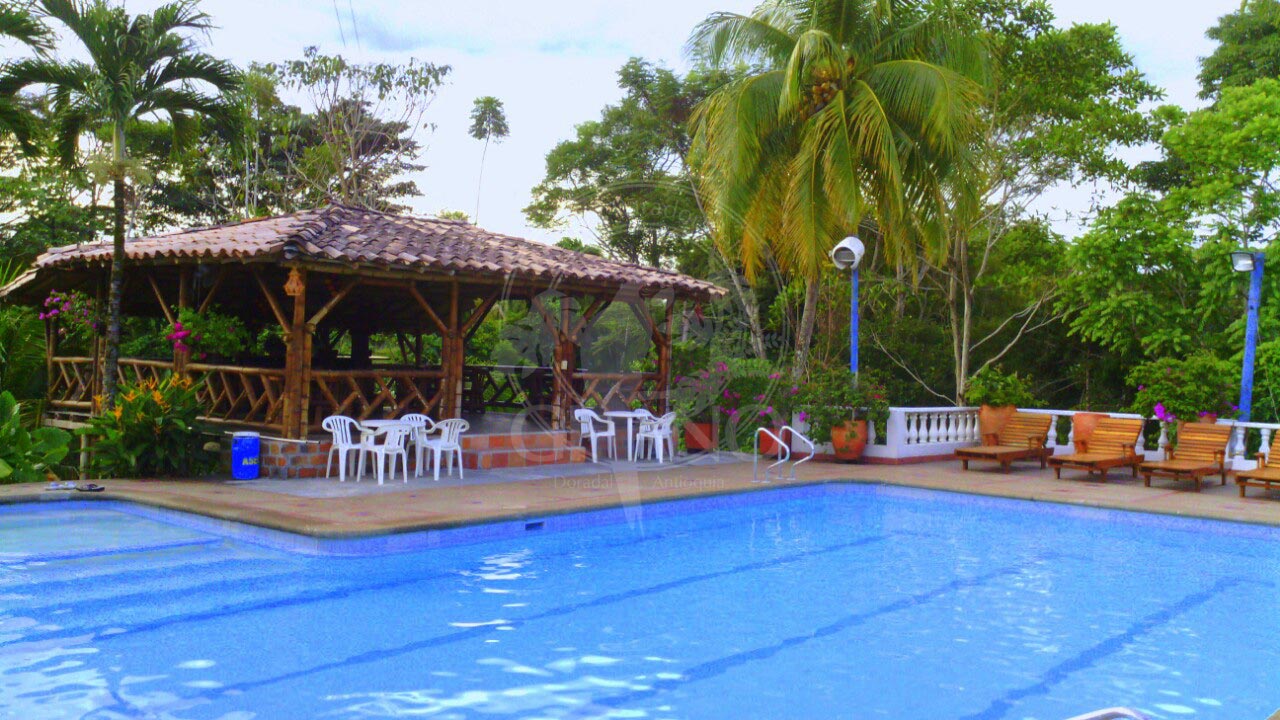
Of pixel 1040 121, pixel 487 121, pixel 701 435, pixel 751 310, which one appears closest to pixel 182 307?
pixel 701 435

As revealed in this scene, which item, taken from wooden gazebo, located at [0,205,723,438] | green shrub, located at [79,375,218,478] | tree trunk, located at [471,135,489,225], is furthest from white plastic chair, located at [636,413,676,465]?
tree trunk, located at [471,135,489,225]

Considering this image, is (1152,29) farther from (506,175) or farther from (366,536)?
(506,175)

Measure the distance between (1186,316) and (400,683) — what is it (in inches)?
634

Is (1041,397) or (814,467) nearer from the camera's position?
(814,467)

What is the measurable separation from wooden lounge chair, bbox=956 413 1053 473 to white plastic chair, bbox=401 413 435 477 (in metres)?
7.34

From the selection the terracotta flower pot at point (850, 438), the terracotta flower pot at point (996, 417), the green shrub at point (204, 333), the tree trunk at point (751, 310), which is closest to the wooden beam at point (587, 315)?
the terracotta flower pot at point (850, 438)

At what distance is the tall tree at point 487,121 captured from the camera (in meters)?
37.6

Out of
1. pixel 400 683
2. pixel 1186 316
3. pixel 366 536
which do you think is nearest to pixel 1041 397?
pixel 1186 316

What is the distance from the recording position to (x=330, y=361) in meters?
18.0

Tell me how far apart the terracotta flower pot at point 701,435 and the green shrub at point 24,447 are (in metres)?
8.62

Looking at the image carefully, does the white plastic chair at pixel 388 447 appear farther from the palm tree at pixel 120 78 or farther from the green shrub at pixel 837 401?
the green shrub at pixel 837 401

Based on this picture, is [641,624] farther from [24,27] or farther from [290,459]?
[24,27]

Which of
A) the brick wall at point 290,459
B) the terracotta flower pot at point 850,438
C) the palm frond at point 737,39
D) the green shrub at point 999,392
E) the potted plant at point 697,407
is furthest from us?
the palm frond at point 737,39

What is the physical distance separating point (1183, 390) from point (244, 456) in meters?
11.8
